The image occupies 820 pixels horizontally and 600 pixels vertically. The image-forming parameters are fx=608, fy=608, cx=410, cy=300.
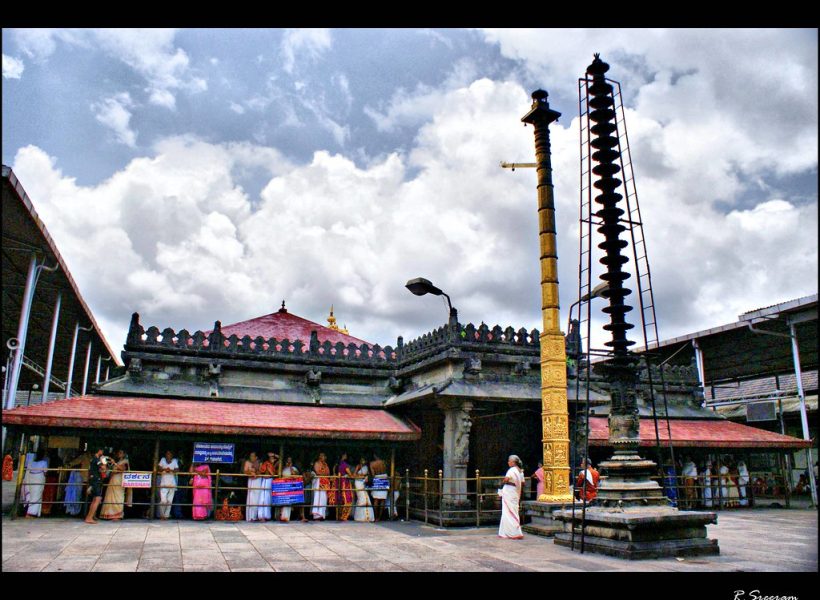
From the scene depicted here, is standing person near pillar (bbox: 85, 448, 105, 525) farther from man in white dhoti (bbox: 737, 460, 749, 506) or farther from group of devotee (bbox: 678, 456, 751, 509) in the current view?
man in white dhoti (bbox: 737, 460, 749, 506)

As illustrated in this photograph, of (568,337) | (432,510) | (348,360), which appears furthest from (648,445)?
(348,360)

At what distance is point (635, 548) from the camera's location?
32.0ft

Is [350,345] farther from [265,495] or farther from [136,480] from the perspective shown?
[136,480]

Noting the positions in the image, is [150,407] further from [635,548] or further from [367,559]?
[635,548]

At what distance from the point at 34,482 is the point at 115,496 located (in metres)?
1.93

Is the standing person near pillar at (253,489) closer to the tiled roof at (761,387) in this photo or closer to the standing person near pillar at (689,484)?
the standing person near pillar at (689,484)

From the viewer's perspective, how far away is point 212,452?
16484 millimetres

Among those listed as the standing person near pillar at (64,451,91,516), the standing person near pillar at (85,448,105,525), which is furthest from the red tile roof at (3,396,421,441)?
the standing person near pillar at (64,451,91,516)

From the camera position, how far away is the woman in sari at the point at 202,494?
50.8 ft

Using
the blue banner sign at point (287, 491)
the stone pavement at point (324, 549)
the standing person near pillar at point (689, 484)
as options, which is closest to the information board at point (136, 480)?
the stone pavement at point (324, 549)

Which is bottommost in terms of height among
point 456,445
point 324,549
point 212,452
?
point 324,549

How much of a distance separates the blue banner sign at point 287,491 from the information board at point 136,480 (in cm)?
308

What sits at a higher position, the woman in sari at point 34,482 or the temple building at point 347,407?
the temple building at point 347,407

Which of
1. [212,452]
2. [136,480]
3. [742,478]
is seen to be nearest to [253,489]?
[212,452]
